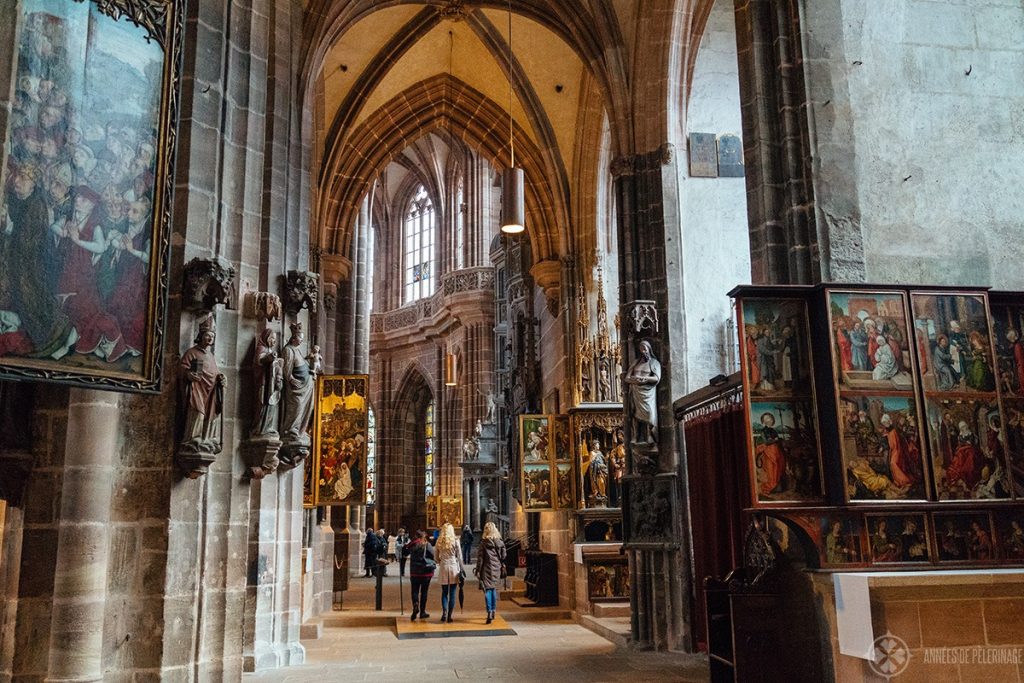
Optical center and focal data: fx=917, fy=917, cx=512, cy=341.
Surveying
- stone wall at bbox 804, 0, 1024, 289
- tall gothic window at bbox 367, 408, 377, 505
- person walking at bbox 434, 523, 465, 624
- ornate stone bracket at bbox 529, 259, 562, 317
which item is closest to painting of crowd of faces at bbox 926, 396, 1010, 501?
stone wall at bbox 804, 0, 1024, 289

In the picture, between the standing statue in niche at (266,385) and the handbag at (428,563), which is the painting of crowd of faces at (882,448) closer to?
the standing statue in niche at (266,385)

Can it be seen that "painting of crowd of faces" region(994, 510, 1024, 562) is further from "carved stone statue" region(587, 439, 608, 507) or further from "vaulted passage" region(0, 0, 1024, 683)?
"carved stone statue" region(587, 439, 608, 507)

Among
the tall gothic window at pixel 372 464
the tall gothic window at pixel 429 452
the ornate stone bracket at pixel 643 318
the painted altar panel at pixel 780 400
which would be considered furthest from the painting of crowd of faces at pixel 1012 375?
the tall gothic window at pixel 372 464

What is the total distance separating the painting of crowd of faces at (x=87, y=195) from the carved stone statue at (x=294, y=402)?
7.72 feet

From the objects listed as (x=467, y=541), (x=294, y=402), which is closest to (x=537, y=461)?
(x=294, y=402)

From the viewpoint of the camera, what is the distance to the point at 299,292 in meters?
10.2

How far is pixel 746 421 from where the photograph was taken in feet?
21.0

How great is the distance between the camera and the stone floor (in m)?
9.57

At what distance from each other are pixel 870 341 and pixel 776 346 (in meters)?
0.68

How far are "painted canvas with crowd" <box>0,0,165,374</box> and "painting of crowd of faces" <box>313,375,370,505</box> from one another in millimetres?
7327

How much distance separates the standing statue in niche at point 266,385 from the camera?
8.18m

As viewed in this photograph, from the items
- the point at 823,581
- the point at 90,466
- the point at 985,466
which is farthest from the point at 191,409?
the point at 985,466

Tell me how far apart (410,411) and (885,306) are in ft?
96.9

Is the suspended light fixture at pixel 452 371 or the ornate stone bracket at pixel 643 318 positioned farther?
the suspended light fixture at pixel 452 371
